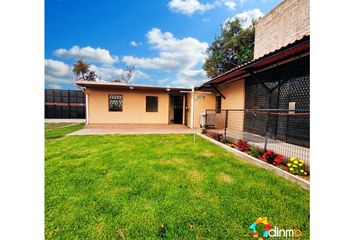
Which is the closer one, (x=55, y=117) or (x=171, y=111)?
(x=171, y=111)

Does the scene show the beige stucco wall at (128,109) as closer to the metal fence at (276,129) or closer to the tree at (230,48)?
the metal fence at (276,129)

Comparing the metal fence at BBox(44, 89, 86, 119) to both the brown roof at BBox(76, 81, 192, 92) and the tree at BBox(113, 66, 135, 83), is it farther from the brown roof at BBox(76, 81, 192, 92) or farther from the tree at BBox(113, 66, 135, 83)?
the tree at BBox(113, 66, 135, 83)

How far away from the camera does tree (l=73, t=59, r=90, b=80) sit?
19.0 m

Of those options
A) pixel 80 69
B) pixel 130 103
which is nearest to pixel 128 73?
pixel 80 69

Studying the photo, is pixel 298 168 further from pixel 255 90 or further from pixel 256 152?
pixel 255 90

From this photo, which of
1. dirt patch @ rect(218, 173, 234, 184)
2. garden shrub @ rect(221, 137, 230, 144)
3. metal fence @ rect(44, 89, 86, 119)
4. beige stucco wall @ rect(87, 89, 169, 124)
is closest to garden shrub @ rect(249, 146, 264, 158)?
dirt patch @ rect(218, 173, 234, 184)

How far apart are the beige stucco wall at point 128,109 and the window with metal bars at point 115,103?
18 cm

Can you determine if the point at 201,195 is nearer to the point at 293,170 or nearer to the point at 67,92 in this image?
the point at 293,170

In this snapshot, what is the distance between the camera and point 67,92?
14.8 m

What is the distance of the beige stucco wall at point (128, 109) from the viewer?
960 cm

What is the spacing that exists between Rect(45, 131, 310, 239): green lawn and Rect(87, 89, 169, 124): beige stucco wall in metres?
6.51

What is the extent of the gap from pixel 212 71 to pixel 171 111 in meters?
7.98
